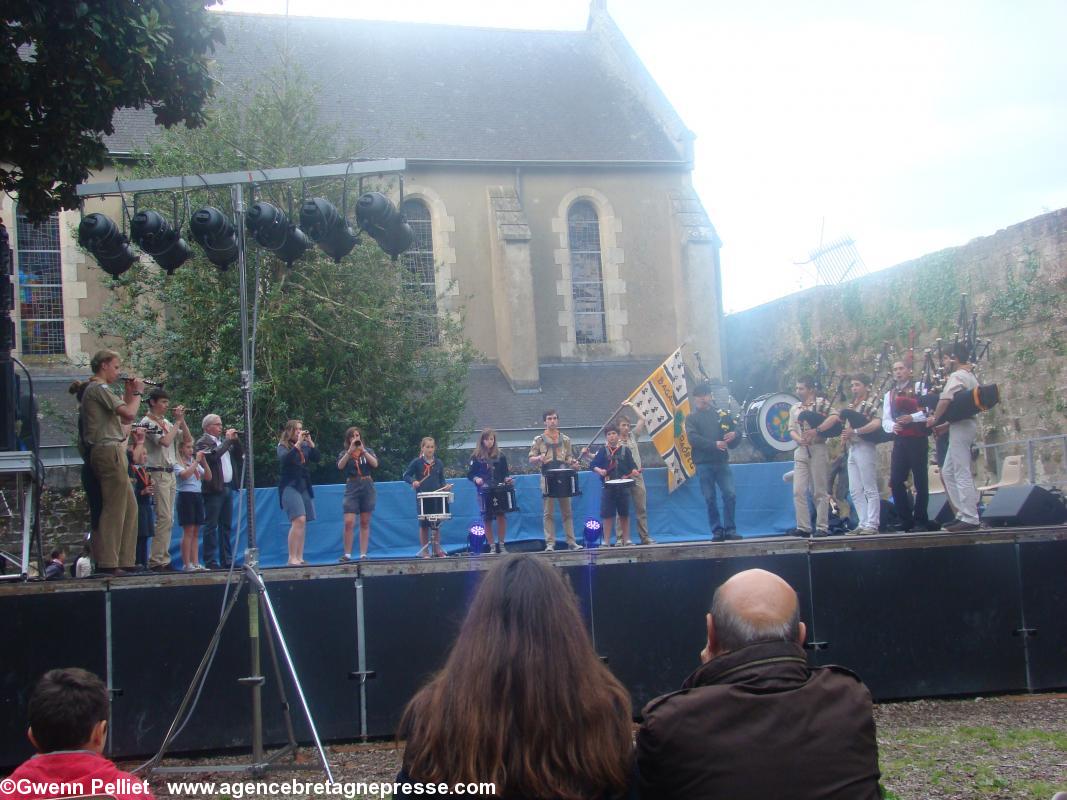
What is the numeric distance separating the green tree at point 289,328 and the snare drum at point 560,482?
4.80 m

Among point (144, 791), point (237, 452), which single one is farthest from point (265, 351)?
point (144, 791)

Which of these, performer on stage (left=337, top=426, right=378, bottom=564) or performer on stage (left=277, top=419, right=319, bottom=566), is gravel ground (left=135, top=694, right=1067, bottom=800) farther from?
performer on stage (left=337, top=426, right=378, bottom=564)

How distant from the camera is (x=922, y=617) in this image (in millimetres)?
8352

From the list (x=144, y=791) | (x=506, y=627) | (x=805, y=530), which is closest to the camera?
(x=506, y=627)

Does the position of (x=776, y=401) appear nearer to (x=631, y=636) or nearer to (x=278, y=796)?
(x=631, y=636)

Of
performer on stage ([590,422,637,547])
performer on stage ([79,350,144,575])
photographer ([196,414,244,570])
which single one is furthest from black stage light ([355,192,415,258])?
performer on stage ([590,422,637,547])

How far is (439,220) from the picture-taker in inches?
962

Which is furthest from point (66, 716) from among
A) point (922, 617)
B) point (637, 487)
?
point (637, 487)

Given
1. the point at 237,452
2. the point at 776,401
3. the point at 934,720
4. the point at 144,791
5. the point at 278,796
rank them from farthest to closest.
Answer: the point at 776,401, the point at 237,452, the point at 934,720, the point at 278,796, the point at 144,791

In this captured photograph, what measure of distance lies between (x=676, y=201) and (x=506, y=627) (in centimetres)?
2423

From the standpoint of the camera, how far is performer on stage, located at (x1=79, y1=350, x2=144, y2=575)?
831 centimetres

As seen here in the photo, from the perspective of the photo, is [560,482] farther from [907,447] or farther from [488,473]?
[907,447]

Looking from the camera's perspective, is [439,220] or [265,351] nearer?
[265,351]

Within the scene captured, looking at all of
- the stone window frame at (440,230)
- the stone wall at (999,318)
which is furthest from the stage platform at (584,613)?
the stone window frame at (440,230)
